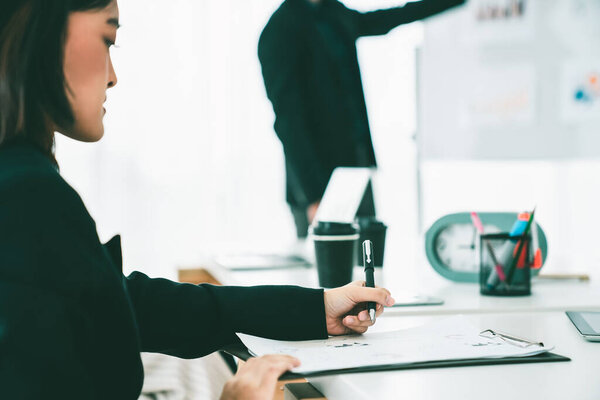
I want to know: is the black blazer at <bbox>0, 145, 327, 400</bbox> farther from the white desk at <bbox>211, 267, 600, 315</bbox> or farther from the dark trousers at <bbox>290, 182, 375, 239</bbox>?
the dark trousers at <bbox>290, 182, 375, 239</bbox>

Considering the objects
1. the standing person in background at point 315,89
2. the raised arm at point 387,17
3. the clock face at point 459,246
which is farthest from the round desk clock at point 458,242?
the raised arm at point 387,17

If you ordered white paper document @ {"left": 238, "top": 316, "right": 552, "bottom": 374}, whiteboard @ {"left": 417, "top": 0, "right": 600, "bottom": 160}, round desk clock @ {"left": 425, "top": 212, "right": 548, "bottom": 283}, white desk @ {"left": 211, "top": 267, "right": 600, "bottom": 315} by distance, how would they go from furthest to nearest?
whiteboard @ {"left": 417, "top": 0, "right": 600, "bottom": 160}, round desk clock @ {"left": 425, "top": 212, "right": 548, "bottom": 283}, white desk @ {"left": 211, "top": 267, "right": 600, "bottom": 315}, white paper document @ {"left": 238, "top": 316, "right": 552, "bottom": 374}

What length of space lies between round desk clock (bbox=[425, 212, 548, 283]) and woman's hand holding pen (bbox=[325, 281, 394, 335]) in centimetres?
45

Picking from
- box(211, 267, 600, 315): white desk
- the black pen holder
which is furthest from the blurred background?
the black pen holder

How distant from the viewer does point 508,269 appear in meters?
1.05

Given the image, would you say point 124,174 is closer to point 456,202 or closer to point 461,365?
point 456,202

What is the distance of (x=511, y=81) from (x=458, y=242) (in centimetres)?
196

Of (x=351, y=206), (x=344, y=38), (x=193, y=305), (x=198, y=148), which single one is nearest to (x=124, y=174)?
(x=198, y=148)

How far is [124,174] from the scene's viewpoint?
3.51 m

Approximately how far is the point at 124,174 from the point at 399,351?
304 centimetres

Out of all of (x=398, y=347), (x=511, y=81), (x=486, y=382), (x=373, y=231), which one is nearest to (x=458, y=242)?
(x=373, y=231)

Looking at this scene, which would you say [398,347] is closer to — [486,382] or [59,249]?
[486,382]

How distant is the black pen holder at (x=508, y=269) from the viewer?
1.04m

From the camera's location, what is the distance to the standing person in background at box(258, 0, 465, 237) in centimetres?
224
